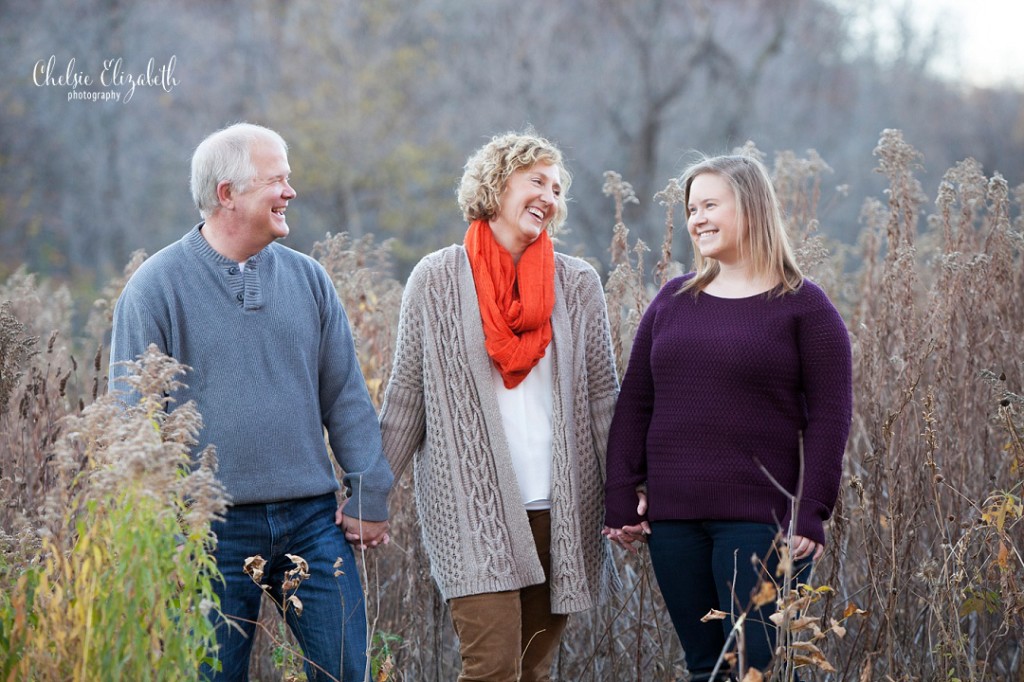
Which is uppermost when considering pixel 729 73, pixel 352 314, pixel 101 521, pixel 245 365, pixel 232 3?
pixel 232 3

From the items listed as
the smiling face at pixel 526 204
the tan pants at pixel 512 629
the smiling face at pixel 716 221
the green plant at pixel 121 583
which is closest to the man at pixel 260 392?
the tan pants at pixel 512 629

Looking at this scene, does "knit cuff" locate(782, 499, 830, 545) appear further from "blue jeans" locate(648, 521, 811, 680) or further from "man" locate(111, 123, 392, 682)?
"man" locate(111, 123, 392, 682)

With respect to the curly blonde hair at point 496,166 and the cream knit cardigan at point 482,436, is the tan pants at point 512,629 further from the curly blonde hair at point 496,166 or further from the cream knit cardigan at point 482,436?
the curly blonde hair at point 496,166

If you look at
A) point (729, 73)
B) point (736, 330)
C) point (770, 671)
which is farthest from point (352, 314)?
point (729, 73)

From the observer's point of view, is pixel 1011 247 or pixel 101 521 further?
pixel 1011 247

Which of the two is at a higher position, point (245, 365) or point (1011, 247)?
point (1011, 247)

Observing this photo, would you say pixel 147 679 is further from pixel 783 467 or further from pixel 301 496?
pixel 783 467

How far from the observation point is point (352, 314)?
14.8 ft

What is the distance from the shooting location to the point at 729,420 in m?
3.06

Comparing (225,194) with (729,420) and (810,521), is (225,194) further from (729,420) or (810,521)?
(810,521)

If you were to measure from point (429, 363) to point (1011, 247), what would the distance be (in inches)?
87.2

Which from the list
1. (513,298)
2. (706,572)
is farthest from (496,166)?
(706,572)

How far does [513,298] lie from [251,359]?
0.79m

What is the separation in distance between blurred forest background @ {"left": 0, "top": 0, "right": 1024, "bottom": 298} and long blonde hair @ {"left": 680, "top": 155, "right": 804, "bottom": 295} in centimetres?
1488
